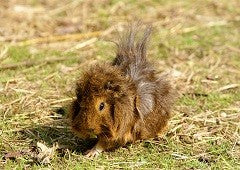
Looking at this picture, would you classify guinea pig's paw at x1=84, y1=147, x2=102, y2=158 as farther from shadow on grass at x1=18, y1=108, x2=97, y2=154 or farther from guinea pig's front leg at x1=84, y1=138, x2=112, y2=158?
shadow on grass at x1=18, y1=108, x2=97, y2=154

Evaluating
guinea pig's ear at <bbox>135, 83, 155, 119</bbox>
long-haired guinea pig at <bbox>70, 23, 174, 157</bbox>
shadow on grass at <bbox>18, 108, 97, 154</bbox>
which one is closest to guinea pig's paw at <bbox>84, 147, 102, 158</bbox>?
long-haired guinea pig at <bbox>70, 23, 174, 157</bbox>

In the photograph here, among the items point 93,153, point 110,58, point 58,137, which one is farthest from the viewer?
point 110,58

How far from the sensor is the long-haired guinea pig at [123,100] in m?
4.01

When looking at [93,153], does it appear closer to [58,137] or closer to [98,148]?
[98,148]

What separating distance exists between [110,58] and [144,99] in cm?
213

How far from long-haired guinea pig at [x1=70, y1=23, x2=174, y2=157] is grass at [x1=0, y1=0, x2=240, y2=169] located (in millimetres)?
220

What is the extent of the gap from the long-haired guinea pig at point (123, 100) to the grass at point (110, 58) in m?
0.22

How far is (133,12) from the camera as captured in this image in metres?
8.09

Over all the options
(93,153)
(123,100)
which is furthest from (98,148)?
(123,100)

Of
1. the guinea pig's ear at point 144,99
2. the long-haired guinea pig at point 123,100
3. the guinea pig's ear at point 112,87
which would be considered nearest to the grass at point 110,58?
the long-haired guinea pig at point 123,100

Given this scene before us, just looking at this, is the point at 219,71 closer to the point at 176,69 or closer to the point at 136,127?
the point at 176,69

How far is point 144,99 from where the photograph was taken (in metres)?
Result: 4.30

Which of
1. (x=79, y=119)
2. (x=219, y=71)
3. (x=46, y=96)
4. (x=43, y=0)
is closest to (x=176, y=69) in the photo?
(x=219, y=71)

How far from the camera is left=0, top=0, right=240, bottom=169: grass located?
4355 mm
